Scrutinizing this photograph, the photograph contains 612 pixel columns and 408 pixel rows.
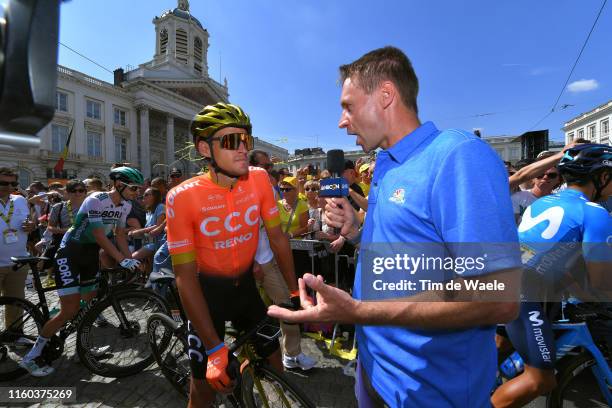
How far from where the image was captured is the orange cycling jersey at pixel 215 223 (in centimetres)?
201

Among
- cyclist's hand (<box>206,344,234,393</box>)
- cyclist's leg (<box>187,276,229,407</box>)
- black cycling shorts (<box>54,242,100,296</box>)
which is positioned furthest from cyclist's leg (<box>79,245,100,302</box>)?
cyclist's hand (<box>206,344,234,393</box>)

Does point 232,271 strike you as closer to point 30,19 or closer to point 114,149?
point 30,19

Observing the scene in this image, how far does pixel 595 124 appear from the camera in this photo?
167 ft

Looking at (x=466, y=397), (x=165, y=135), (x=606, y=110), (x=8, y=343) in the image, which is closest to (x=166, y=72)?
(x=165, y=135)

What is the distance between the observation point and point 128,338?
400cm

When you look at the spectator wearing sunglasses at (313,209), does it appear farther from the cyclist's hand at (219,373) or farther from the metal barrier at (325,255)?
the cyclist's hand at (219,373)

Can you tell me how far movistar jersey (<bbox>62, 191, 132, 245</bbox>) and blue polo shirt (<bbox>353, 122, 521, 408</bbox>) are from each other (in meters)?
3.86

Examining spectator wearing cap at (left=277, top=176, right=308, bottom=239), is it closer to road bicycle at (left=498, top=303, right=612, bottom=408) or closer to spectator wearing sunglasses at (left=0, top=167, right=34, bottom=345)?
road bicycle at (left=498, top=303, right=612, bottom=408)

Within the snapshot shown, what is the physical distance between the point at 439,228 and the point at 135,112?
192 ft

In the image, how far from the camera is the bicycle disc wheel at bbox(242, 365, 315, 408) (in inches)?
85.7

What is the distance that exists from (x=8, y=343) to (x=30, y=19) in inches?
197

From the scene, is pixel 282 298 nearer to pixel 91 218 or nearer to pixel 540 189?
pixel 91 218

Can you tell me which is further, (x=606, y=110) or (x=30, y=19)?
(x=606, y=110)

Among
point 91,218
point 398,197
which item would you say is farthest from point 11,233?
point 398,197
